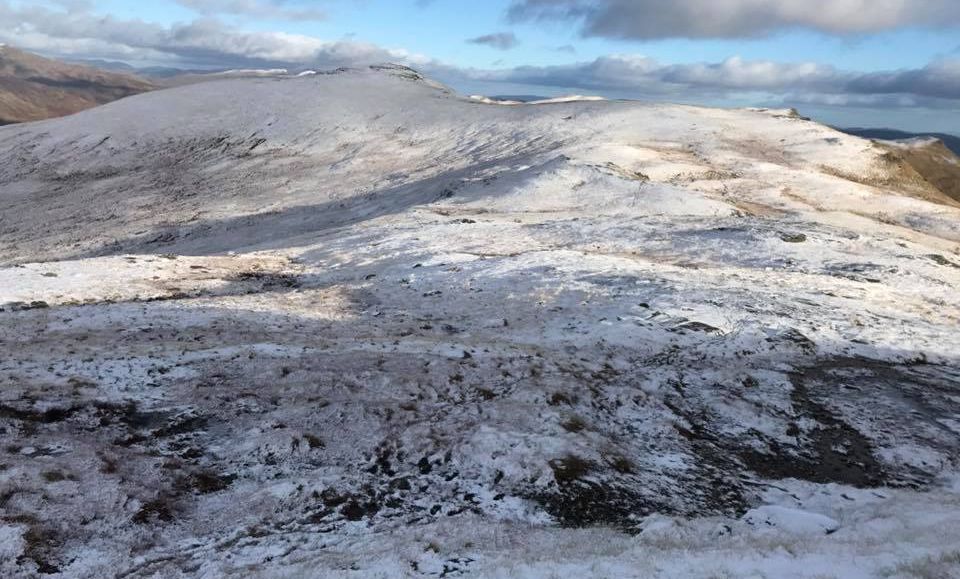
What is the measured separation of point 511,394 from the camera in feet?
53.2

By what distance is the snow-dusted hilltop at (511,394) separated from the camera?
9.89 m

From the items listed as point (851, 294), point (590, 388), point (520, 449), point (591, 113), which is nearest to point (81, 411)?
point (520, 449)

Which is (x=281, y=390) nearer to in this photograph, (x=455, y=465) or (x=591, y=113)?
(x=455, y=465)

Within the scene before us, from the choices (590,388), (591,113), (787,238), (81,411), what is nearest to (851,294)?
(787,238)

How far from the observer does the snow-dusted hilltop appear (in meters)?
9.89

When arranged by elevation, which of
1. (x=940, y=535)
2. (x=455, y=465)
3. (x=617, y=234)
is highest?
(x=617, y=234)

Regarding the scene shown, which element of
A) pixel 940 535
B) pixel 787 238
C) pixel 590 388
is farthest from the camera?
pixel 787 238

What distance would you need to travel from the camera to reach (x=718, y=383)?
17688 mm

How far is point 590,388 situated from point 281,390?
25.8 feet

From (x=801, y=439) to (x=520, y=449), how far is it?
280 inches

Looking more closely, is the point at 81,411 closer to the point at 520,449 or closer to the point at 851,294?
the point at 520,449

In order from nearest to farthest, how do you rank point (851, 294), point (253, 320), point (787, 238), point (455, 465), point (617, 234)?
point (455, 465)
point (253, 320)
point (851, 294)
point (787, 238)
point (617, 234)

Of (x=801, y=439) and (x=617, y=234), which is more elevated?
(x=617, y=234)

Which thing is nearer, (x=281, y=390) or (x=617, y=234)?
(x=281, y=390)
